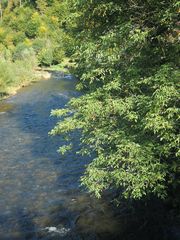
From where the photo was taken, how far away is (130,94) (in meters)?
16.2

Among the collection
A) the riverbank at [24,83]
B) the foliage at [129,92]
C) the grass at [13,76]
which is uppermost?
the foliage at [129,92]

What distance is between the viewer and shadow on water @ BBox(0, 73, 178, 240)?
18.1 metres

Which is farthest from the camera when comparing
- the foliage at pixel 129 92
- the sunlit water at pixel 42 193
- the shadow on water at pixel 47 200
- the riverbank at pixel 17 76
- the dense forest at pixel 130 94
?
the riverbank at pixel 17 76

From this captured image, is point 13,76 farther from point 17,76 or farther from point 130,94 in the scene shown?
point 130,94

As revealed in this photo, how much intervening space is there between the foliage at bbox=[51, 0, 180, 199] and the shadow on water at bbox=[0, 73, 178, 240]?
8.77 ft

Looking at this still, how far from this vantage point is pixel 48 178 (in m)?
24.9

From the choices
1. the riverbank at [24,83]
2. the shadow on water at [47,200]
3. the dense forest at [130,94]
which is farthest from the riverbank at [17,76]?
the dense forest at [130,94]

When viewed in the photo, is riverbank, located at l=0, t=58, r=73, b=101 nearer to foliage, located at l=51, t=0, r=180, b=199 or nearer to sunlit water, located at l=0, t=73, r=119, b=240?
sunlit water, located at l=0, t=73, r=119, b=240

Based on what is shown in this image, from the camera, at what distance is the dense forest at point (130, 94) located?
46.2ft

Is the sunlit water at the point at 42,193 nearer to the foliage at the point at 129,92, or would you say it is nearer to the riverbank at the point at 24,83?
the foliage at the point at 129,92

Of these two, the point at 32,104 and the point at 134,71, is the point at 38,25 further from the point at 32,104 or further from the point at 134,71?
the point at 134,71

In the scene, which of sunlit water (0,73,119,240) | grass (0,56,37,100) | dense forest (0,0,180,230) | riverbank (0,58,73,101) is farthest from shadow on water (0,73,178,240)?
grass (0,56,37,100)

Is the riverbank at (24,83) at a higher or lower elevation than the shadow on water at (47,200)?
lower

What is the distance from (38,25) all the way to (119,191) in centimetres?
10939
